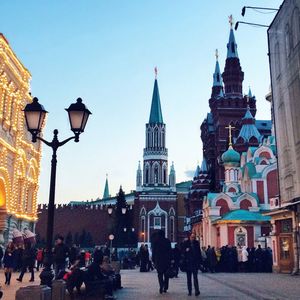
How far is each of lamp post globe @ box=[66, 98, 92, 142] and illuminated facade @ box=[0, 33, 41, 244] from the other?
1943 cm

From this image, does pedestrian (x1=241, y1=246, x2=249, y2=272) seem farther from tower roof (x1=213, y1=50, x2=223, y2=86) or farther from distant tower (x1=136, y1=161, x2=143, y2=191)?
distant tower (x1=136, y1=161, x2=143, y2=191)

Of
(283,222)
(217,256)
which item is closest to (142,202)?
(217,256)

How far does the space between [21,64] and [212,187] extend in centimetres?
3633

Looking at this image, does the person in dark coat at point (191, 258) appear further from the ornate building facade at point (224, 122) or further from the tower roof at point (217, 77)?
the tower roof at point (217, 77)

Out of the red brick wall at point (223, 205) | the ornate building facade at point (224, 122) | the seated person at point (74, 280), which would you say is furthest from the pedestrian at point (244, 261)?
the ornate building facade at point (224, 122)

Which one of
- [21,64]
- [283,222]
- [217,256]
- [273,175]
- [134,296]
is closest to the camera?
[134,296]

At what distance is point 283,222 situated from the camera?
23.1 metres

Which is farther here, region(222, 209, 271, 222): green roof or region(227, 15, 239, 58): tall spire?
region(227, 15, 239, 58): tall spire

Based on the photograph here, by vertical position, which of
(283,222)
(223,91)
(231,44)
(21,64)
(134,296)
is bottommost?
(134,296)

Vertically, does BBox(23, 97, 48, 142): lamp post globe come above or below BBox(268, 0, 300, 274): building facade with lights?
below

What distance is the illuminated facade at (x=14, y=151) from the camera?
28.1 m

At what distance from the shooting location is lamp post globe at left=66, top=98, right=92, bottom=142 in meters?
8.98

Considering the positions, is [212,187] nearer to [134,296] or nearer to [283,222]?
[283,222]

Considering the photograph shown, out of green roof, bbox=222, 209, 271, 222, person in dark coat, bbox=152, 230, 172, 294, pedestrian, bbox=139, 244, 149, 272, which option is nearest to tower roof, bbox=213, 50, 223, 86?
green roof, bbox=222, 209, 271, 222
